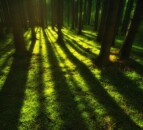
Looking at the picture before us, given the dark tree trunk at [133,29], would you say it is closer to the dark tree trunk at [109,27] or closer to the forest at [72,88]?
the forest at [72,88]

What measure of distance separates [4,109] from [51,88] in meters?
2.07

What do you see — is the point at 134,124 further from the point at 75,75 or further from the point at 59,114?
the point at 75,75

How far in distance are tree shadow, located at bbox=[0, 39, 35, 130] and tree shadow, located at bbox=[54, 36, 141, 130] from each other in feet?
10.0

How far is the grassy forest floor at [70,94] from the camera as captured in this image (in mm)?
4777

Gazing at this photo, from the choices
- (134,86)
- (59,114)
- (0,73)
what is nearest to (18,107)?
(59,114)

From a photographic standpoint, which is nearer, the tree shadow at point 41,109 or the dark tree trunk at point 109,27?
the tree shadow at point 41,109

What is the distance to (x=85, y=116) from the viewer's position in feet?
16.4

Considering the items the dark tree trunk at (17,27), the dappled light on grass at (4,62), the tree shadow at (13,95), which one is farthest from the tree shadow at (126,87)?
the dark tree trunk at (17,27)

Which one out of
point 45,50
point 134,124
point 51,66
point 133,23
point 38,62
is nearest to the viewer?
point 134,124

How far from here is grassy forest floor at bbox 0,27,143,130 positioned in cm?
478

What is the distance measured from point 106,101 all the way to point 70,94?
1.51 meters

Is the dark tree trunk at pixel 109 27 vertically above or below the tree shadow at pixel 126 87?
above

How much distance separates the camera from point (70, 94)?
618cm

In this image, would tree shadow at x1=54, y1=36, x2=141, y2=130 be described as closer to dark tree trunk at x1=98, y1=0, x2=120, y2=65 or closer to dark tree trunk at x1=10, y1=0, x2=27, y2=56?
dark tree trunk at x1=98, y1=0, x2=120, y2=65
